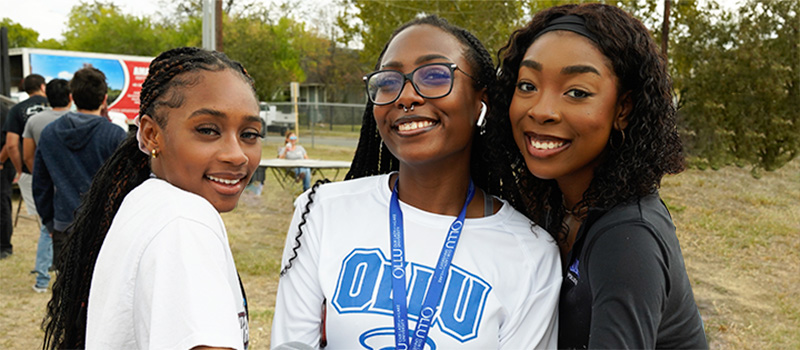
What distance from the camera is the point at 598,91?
1.85 m

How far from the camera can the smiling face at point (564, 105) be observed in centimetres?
185

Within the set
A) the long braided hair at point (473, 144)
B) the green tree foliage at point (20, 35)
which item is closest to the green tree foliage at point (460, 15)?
the long braided hair at point (473, 144)

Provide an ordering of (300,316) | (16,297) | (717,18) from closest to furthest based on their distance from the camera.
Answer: (300,316)
(16,297)
(717,18)

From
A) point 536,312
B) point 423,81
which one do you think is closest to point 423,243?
point 536,312

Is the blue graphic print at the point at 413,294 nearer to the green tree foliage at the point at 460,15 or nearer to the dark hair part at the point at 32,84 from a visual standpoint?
the dark hair part at the point at 32,84

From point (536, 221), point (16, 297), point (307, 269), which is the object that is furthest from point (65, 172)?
point (536, 221)

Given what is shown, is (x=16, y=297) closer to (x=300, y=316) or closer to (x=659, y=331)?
(x=300, y=316)

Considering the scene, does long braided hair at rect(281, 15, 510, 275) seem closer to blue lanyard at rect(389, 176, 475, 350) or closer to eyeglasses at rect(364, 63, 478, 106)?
eyeglasses at rect(364, 63, 478, 106)

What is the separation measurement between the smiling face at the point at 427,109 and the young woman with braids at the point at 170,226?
0.46m

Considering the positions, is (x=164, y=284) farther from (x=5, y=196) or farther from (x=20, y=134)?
(x=5, y=196)

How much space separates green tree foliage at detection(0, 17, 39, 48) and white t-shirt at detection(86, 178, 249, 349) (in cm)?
5797

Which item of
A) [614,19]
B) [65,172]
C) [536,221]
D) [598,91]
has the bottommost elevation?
[65,172]

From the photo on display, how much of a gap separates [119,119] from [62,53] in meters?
9.98

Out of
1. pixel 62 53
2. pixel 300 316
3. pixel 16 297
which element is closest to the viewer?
pixel 300 316
